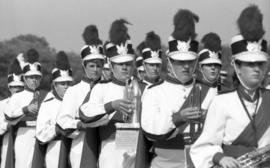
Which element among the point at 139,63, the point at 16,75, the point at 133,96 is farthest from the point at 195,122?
the point at 16,75

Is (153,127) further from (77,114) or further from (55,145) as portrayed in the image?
(55,145)

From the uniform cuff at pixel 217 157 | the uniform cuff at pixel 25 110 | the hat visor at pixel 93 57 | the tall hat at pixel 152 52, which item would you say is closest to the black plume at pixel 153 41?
the tall hat at pixel 152 52

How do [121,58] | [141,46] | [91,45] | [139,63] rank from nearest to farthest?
1. [121,58]
2. [91,45]
3. [141,46]
4. [139,63]

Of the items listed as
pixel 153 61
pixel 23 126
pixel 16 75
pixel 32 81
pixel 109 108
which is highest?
pixel 153 61

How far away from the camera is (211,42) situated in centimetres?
1175

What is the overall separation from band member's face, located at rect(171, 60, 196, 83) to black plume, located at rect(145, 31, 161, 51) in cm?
369

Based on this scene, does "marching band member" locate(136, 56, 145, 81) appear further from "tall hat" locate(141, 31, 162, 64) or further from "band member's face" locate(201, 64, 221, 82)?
"band member's face" locate(201, 64, 221, 82)

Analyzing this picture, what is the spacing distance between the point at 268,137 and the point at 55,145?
630cm

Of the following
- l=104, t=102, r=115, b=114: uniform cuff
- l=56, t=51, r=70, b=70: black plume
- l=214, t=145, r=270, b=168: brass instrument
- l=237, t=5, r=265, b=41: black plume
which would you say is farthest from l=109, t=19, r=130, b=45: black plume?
l=214, t=145, r=270, b=168: brass instrument

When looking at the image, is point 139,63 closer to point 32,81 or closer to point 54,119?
point 32,81

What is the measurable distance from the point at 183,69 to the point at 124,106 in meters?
1.17

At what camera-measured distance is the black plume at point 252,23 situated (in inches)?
322

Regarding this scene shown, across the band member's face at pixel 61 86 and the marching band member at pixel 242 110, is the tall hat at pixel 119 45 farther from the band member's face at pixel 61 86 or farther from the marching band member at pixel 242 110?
the marching band member at pixel 242 110

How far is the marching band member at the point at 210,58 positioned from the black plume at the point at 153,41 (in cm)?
181
